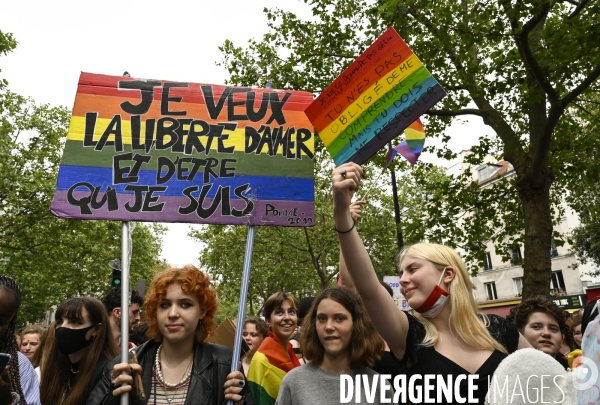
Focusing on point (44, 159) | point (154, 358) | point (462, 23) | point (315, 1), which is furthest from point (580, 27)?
point (44, 159)

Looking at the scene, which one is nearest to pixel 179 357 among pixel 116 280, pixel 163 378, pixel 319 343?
pixel 163 378

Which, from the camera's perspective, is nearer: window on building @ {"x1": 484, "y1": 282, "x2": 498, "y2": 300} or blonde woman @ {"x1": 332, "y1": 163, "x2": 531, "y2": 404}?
blonde woman @ {"x1": 332, "y1": 163, "x2": 531, "y2": 404}

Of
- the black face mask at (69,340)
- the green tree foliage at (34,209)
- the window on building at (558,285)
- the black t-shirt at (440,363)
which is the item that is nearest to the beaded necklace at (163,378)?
the black face mask at (69,340)

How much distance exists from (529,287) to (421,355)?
776 cm

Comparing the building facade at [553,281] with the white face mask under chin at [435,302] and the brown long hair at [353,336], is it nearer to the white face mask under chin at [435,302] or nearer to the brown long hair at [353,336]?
the brown long hair at [353,336]

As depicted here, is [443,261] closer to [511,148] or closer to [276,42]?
[511,148]

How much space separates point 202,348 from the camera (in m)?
2.92

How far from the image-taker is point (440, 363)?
2254mm

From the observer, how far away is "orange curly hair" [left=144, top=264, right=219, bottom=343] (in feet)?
9.57

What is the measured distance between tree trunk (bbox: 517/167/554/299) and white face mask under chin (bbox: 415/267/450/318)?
7.35m

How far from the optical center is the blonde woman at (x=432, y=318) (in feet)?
7.36

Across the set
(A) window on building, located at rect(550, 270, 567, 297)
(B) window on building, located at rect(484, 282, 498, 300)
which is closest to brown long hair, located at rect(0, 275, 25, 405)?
(A) window on building, located at rect(550, 270, 567, 297)

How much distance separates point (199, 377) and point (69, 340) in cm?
118

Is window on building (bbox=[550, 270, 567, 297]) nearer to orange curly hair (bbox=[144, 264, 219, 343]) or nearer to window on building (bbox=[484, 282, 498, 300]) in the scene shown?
window on building (bbox=[484, 282, 498, 300])
